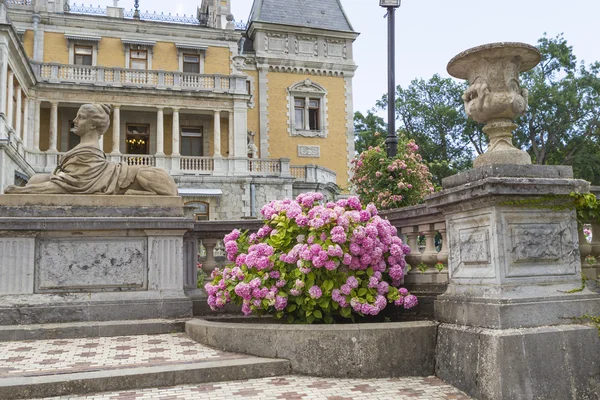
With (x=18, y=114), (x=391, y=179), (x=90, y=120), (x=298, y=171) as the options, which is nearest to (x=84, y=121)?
(x=90, y=120)

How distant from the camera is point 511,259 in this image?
4.44m

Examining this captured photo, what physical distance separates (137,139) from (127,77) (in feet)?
14.4

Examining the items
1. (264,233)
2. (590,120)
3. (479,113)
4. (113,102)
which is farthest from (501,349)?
(590,120)

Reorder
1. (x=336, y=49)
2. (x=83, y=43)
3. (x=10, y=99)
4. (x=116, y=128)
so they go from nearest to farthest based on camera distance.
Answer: (x=10, y=99), (x=116, y=128), (x=83, y=43), (x=336, y=49)

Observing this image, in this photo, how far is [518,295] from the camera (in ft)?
14.4

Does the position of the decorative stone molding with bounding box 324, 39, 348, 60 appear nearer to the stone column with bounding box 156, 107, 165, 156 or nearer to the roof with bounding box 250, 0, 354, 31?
the roof with bounding box 250, 0, 354, 31

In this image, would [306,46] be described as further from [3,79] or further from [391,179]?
[391,179]

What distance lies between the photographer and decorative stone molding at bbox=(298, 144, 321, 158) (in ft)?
119

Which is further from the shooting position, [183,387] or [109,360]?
[109,360]

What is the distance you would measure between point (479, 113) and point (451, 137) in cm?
4605

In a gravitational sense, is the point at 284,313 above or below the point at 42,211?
below

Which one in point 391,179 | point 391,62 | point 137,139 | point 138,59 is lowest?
point 391,179

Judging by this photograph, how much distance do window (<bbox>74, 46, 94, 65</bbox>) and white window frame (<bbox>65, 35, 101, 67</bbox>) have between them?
0.58ft

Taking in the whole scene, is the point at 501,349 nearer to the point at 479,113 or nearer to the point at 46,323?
the point at 479,113
